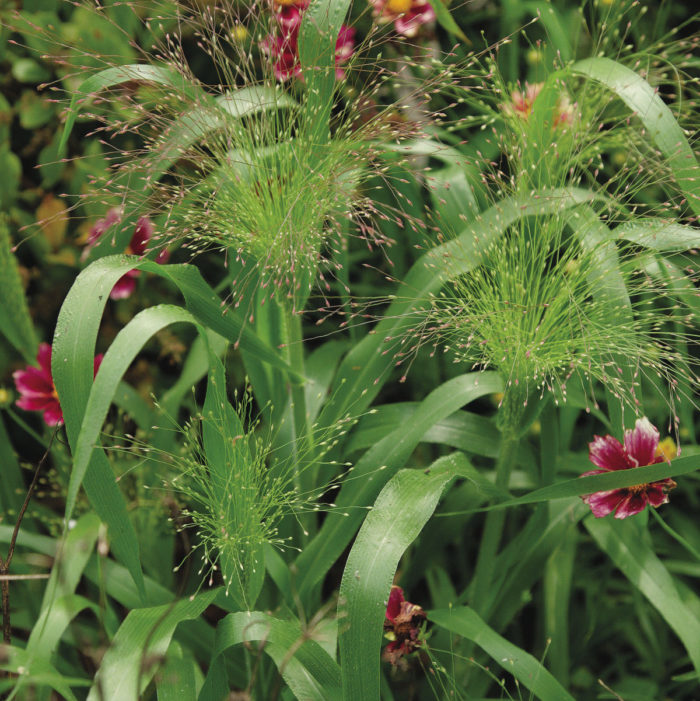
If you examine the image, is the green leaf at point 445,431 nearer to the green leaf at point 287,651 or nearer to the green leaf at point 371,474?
the green leaf at point 371,474

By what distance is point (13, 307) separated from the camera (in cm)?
119

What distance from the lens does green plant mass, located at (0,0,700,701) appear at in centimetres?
85

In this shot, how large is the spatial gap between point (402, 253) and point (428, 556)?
579mm

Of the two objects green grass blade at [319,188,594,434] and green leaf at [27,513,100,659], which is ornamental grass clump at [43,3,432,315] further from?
green leaf at [27,513,100,659]

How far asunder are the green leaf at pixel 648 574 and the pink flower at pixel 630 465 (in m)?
0.19

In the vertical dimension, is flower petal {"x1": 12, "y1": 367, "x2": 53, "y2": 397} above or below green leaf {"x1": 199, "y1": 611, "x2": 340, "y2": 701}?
above

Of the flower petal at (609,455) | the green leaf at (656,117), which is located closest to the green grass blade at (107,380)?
the flower petal at (609,455)

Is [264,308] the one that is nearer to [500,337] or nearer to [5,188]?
[500,337]

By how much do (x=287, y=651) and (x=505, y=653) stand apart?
299 mm

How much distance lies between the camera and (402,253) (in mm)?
1442

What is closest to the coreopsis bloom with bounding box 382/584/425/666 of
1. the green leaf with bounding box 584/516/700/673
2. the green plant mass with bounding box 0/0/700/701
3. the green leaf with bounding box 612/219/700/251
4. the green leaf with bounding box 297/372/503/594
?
the green plant mass with bounding box 0/0/700/701

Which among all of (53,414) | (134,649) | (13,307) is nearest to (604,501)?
(134,649)

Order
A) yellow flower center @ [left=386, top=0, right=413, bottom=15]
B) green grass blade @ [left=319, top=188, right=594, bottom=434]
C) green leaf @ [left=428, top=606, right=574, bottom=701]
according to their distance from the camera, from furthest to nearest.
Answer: yellow flower center @ [left=386, top=0, right=413, bottom=15]
green grass blade @ [left=319, top=188, right=594, bottom=434]
green leaf @ [left=428, top=606, right=574, bottom=701]

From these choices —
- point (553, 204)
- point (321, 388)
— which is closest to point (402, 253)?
point (321, 388)
